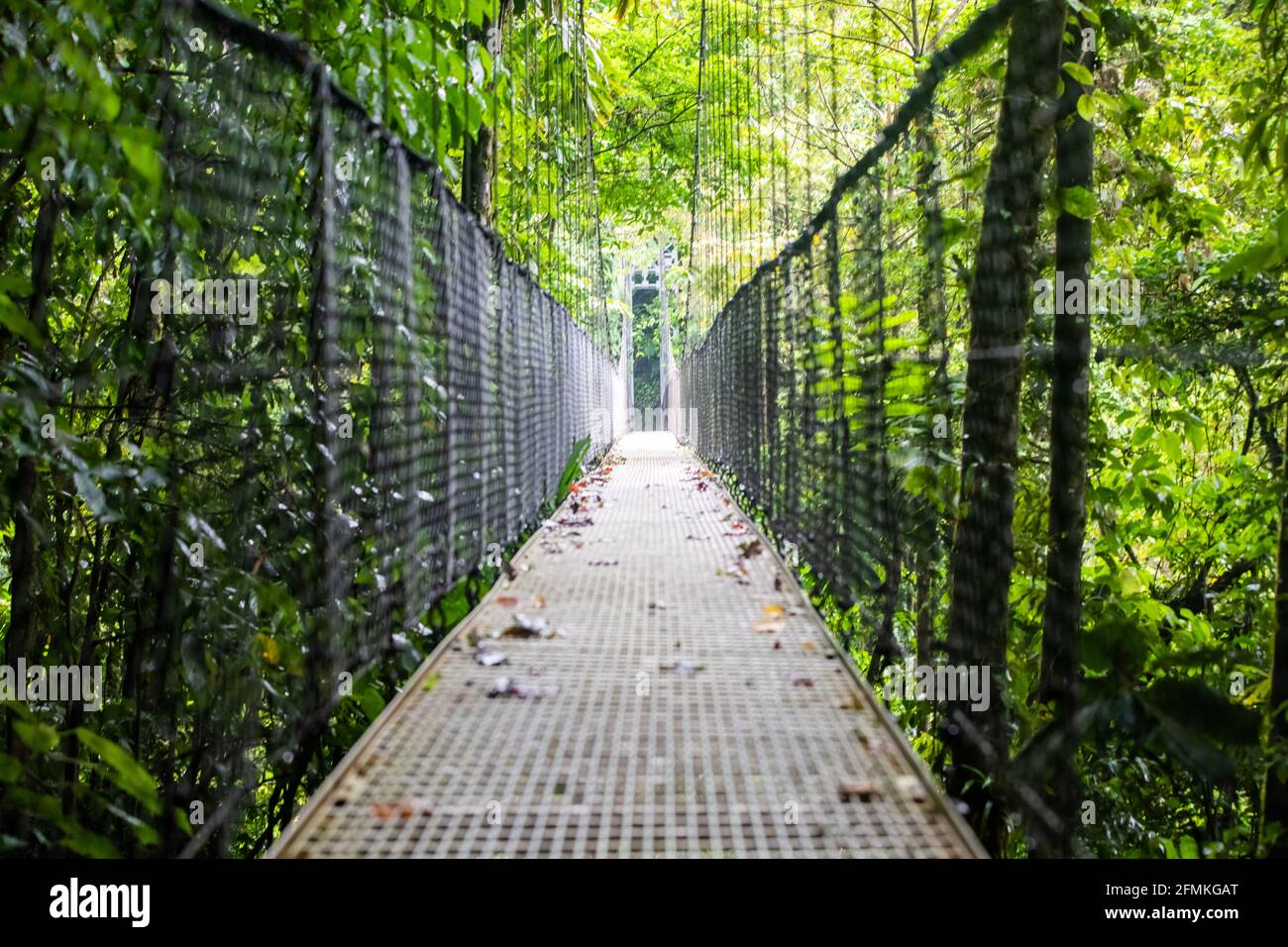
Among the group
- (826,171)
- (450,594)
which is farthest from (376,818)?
(826,171)

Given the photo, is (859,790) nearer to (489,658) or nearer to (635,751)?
(635,751)

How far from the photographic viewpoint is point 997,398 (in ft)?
5.90

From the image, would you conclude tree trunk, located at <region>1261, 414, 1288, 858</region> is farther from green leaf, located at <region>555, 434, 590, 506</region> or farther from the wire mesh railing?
green leaf, located at <region>555, 434, 590, 506</region>

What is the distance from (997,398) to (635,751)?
87cm

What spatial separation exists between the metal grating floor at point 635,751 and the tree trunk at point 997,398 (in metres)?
0.14

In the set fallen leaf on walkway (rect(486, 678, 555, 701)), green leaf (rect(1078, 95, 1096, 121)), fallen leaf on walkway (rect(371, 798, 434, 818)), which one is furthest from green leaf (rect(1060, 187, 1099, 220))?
fallen leaf on walkway (rect(371, 798, 434, 818))

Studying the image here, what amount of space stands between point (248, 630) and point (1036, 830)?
104 centimetres

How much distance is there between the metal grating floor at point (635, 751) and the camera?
4.24 feet

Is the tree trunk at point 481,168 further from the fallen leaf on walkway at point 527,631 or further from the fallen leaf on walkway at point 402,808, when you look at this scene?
the fallen leaf on walkway at point 402,808

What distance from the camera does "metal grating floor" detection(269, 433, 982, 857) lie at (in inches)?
50.8

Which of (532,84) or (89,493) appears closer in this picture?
(89,493)

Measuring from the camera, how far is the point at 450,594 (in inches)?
107

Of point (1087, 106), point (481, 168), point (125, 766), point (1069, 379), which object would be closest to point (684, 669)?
point (1069, 379)
